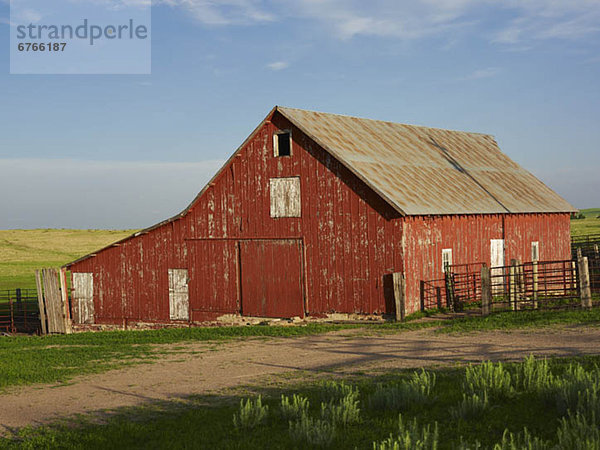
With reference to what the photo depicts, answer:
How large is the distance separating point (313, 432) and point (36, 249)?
7753 cm

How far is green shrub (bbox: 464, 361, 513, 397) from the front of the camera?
36.0 ft

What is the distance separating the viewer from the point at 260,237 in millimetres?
26641

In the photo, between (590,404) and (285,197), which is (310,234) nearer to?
(285,197)

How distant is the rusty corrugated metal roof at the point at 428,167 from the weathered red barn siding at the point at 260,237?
73 centimetres

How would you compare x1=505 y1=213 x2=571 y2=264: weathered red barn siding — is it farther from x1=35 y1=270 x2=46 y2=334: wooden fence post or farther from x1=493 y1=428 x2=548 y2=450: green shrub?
x1=493 y1=428 x2=548 y2=450: green shrub

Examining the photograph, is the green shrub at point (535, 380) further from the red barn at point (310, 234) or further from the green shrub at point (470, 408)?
the red barn at point (310, 234)

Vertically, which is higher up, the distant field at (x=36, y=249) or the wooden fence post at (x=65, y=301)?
the distant field at (x=36, y=249)

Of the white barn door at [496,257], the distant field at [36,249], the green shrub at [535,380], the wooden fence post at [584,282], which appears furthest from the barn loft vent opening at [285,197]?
the distant field at [36,249]

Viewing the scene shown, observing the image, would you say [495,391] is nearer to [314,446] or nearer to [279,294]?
[314,446]

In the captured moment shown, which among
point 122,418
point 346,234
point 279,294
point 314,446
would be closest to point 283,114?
point 346,234

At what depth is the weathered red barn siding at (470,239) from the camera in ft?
80.2

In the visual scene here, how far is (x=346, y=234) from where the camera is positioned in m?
24.8

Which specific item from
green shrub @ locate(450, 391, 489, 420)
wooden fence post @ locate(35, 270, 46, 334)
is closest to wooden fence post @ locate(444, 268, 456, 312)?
green shrub @ locate(450, 391, 489, 420)

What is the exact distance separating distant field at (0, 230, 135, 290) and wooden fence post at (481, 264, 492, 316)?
3748 cm
